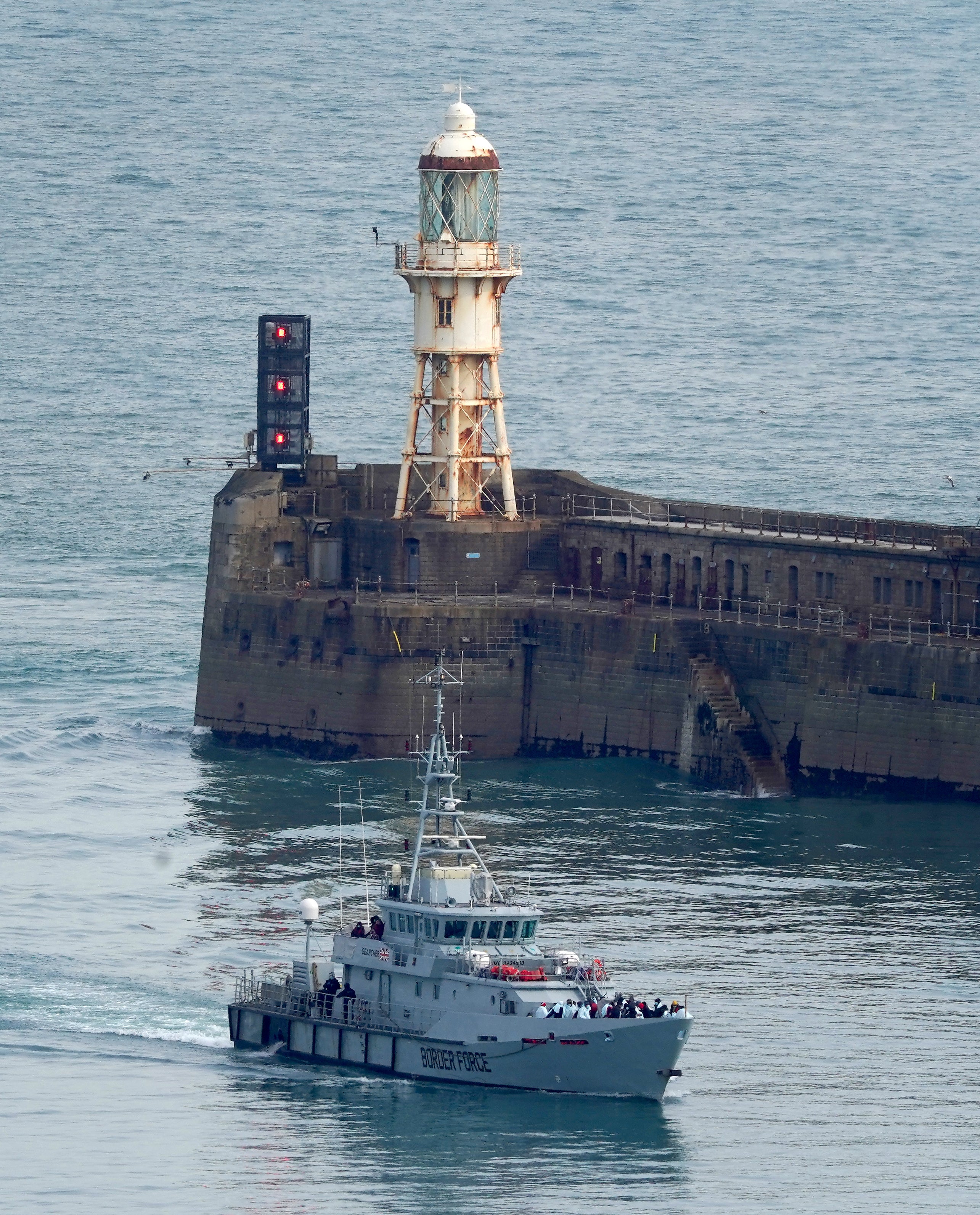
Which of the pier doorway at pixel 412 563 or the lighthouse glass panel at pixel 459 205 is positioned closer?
the pier doorway at pixel 412 563

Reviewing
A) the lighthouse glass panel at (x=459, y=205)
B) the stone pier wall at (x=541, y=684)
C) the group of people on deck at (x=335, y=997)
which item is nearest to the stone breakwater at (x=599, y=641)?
the stone pier wall at (x=541, y=684)

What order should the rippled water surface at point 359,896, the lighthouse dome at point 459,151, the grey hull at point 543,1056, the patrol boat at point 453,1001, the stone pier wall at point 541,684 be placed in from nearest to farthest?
the rippled water surface at point 359,896
the grey hull at point 543,1056
the patrol boat at point 453,1001
the stone pier wall at point 541,684
the lighthouse dome at point 459,151

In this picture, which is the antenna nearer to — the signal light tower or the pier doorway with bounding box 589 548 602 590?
the pier doorway with bounding box 589 548 602 590

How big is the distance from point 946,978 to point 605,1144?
1308 cm

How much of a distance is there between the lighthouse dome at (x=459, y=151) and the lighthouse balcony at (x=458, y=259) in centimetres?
232

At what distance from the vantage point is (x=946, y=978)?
282 feet

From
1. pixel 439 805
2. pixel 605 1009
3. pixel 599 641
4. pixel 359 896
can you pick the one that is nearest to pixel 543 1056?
pixel 605 1009

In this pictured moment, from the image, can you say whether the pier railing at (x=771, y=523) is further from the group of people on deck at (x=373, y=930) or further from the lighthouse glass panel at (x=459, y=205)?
the group of people on deck at (x=373, y=930)

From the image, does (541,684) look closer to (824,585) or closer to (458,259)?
(824,585)

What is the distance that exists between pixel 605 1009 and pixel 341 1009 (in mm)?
6588

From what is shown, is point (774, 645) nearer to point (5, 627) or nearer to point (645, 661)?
point (645, 661)

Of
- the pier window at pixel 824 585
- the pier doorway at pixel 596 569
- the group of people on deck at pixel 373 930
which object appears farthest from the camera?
the pier doorway at pixel 596 569

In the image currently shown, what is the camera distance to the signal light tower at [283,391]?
403ft

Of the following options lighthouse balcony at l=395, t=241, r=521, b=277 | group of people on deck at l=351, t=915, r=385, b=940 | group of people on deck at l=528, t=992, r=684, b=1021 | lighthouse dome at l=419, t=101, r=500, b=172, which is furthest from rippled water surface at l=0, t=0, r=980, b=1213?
lighthouse dome at l=419, t=101, r=500, b=172
